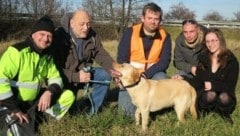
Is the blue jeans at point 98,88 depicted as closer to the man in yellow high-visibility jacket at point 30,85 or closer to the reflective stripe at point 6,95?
the man in yellow high-visibility jacket at point 30,85

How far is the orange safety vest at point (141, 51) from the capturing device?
7387 millimetres

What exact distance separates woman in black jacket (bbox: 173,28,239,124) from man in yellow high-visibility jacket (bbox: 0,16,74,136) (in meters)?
2.12

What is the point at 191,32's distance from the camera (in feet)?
24.8

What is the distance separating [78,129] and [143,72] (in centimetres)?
149

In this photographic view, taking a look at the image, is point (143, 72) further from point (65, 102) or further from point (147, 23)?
point (65, 102)

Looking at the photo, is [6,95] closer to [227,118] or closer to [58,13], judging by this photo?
[227,118]

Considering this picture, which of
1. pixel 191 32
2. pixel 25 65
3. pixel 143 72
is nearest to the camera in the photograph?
pixel 25 65

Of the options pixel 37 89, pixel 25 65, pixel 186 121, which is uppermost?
pixel 25 65

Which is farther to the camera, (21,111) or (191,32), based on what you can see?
(191,32)

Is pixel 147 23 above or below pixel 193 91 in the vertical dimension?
above

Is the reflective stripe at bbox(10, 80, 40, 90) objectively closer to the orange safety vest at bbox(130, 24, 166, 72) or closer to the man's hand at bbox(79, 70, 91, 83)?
the man's hand at bbox(79, 70, 91, 83)

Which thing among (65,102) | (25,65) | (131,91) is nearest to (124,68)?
(131,91)

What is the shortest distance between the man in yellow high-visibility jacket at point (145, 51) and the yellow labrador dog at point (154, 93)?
18.9 inches

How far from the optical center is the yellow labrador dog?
6.55m
